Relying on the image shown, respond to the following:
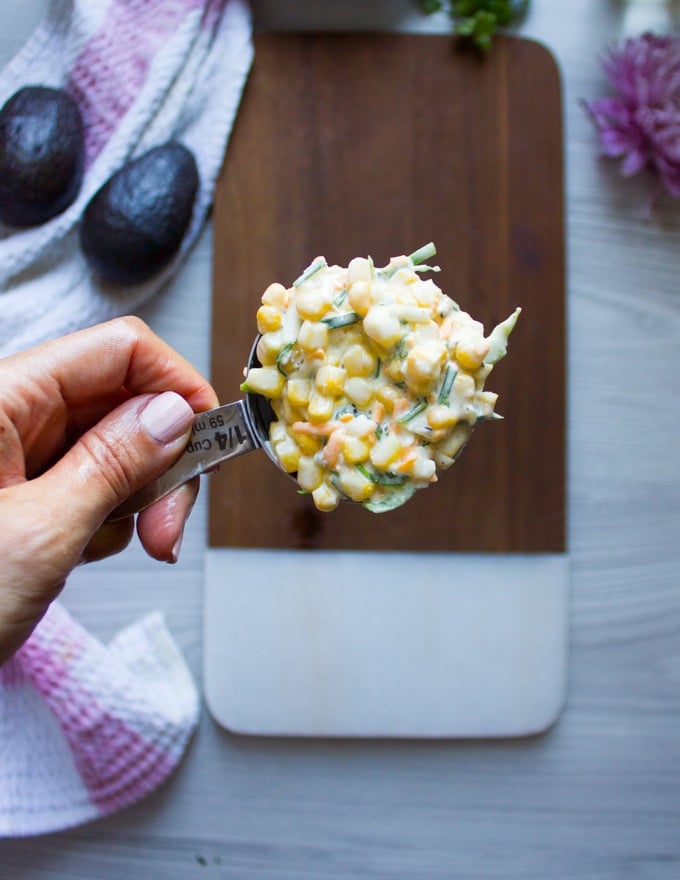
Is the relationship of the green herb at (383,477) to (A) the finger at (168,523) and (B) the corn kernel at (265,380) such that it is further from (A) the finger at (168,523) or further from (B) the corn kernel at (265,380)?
(A) the finger at (168,523)

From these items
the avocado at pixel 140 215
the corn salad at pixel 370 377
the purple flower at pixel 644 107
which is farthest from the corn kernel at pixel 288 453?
the purple flower at pixel 644 107

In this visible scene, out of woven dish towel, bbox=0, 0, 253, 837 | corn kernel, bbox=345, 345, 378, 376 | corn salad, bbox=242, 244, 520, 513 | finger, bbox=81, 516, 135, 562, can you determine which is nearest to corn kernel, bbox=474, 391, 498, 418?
corn salad, bbox=242, 244, 520, 513

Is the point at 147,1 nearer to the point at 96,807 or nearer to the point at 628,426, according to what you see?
the point at 628,426

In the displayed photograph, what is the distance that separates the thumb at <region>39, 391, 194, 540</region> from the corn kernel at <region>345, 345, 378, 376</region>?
0.17 m

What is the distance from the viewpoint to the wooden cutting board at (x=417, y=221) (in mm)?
1189

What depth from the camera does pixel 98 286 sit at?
3.89 feet

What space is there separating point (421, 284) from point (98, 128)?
0.63 m

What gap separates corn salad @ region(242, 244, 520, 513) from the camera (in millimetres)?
772

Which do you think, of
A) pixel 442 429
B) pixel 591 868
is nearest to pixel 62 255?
pixel 442 429

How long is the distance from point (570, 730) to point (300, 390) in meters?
0.76

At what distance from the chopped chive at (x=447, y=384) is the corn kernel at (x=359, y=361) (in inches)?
2.7

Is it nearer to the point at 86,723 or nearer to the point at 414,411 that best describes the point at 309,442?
the point at 414,411

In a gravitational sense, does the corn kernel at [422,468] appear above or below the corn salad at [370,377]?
below

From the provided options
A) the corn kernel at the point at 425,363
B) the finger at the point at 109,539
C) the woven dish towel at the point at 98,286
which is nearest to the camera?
the corn kernel at the point at 425,363
